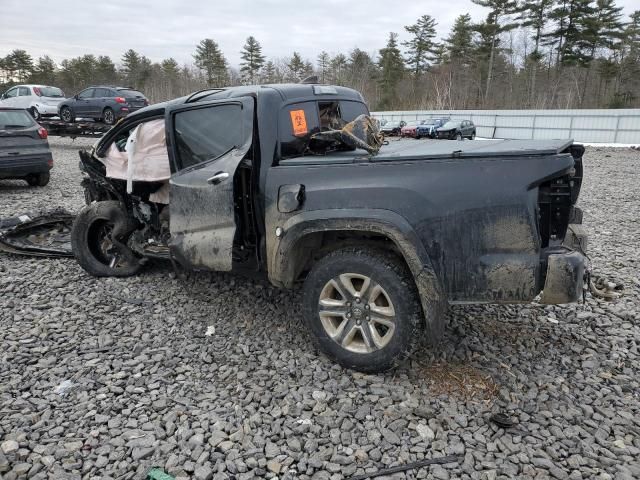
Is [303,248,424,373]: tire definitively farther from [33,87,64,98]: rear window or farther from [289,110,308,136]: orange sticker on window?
[33,87,64,98]: rear window

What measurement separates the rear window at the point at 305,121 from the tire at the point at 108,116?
15.8 m

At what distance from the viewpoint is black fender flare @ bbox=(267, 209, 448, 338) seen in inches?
120

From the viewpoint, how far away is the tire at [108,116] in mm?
17942

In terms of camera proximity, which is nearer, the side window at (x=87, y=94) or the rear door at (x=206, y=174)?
the rear door at (x=206, y=174)

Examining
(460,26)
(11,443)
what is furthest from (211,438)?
(460,26)

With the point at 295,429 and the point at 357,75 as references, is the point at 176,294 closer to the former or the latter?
the point at 295,429

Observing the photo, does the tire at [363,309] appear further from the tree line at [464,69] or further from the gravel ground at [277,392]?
the tree line at [464,69]

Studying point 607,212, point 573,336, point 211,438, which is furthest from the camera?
point 607,212

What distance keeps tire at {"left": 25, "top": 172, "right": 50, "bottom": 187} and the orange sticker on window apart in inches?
357

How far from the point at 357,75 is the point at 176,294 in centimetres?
5423

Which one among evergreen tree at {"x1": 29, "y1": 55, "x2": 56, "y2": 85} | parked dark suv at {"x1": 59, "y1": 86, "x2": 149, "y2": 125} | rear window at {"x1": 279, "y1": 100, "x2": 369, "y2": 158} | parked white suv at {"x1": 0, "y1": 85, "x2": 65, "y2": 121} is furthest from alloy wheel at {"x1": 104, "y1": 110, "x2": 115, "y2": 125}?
evergreen tree at {"x1": 29, "y1": 55, "x2": 56, "y2": 85}

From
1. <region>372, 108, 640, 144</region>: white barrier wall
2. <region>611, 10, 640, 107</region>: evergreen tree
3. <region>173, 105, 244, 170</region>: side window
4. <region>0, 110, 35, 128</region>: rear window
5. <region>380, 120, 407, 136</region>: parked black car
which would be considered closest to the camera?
<region>173, 105, 244, 170</region>: side window

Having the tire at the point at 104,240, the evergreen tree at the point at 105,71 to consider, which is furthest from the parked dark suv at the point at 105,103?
the evergreen tree at the point at 105,71

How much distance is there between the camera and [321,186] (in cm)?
331
